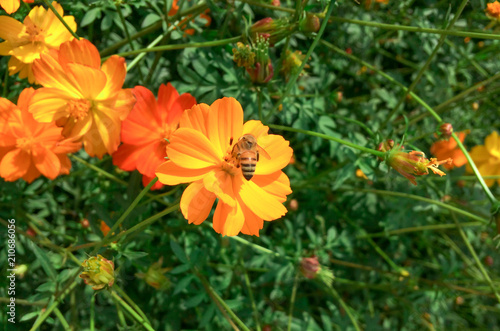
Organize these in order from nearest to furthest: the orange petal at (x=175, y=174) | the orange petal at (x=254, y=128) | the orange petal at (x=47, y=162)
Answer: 1. the orange petal at (x=175, y=174)
2. the orange petal at (x=254, y=128)
3. the orange petal at (x=47, y=162)

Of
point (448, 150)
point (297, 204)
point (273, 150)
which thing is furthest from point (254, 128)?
point (448, 150)

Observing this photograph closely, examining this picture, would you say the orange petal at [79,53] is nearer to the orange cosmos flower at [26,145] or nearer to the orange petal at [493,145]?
the orange cosmos flower at [26,145]

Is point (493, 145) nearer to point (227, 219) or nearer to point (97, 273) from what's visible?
point (227, 219)

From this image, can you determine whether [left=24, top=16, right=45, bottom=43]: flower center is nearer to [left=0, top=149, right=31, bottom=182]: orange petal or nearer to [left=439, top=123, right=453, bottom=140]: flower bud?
[left=0, top=149, right=31, bottom=182]: orange petal

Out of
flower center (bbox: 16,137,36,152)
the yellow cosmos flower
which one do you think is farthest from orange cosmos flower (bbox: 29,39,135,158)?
the yellow cosmos flower

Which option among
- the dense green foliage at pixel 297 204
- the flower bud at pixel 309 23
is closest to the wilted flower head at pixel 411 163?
the dense green foliage at pixel 297 204
